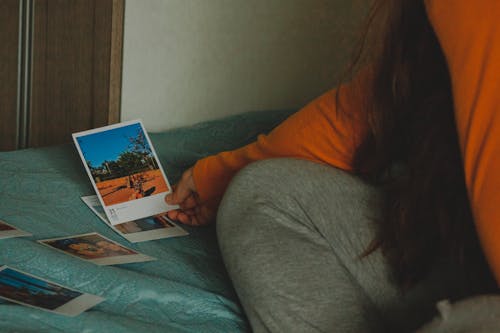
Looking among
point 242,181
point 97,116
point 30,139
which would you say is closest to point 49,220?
point 242,181

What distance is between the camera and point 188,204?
1532mm

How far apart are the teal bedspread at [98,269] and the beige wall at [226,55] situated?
2.12ft

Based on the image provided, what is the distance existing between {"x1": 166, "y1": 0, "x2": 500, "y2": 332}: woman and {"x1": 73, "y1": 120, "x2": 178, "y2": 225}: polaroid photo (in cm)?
47

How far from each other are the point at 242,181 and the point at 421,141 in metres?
0.29

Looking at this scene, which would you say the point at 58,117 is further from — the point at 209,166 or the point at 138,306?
the point at 138,306

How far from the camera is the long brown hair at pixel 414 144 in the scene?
99 centimetres

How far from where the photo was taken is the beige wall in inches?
92.5

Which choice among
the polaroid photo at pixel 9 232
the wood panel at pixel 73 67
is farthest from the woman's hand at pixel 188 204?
the wood panel at pixel 73 67

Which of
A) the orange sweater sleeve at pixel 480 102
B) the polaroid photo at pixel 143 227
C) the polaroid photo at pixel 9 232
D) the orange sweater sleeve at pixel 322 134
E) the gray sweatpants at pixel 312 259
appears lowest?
the polaroid photo at pixel 143 227

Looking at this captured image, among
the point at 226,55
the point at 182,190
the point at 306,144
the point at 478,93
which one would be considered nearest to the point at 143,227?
the point at 182,190

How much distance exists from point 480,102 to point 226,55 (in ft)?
5.83

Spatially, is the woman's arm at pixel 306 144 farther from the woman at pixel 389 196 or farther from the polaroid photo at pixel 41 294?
the polaroid photo at pixel 41 294

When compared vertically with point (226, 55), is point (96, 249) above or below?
below

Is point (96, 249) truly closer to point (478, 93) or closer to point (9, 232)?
point (9, 232)
